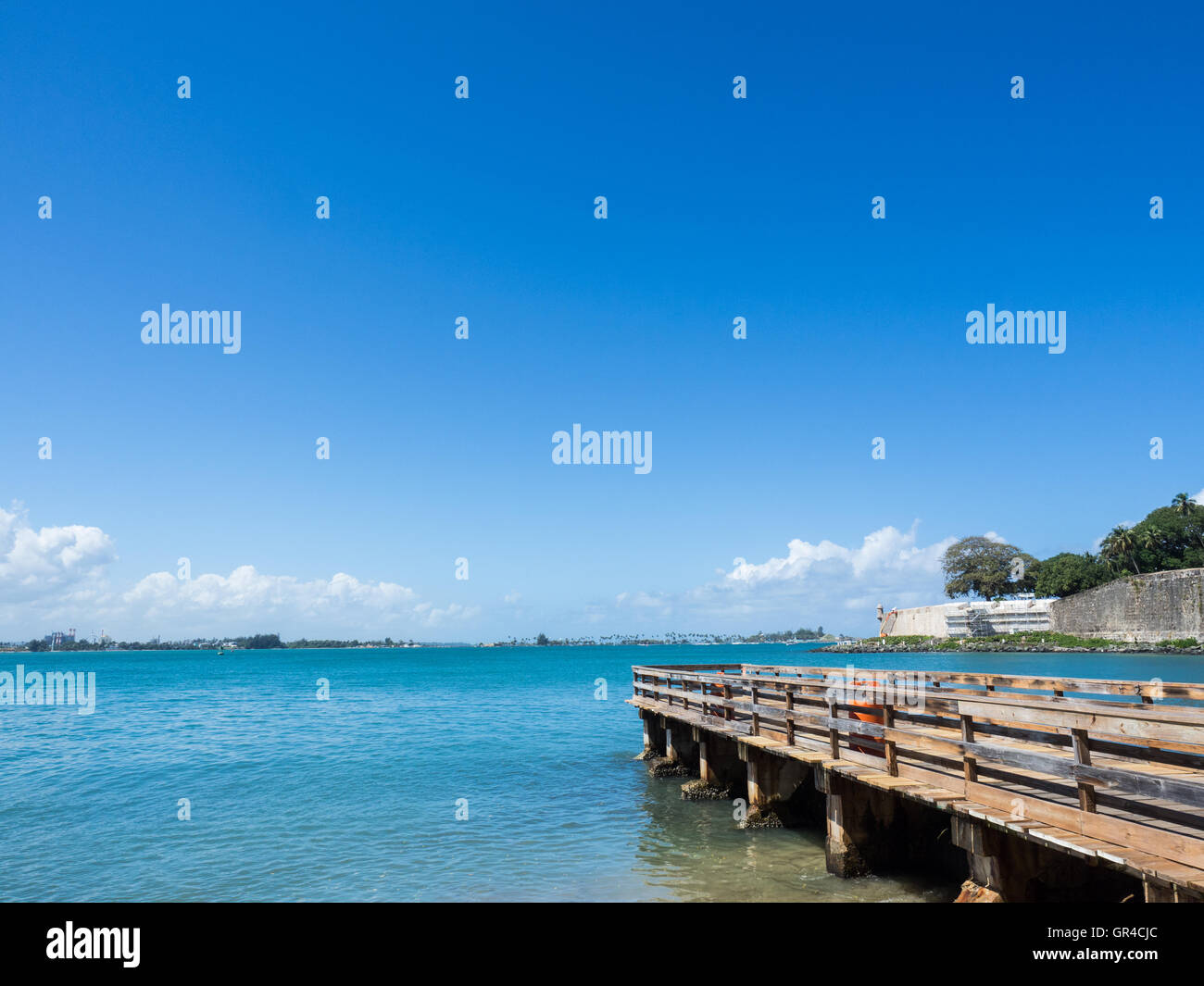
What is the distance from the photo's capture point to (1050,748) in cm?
927

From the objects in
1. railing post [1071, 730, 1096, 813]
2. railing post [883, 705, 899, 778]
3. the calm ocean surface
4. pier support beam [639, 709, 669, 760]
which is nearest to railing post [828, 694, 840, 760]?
railing post [883, 705, 899, 778]

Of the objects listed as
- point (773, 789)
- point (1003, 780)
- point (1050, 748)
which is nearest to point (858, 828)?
point (1003, 780)

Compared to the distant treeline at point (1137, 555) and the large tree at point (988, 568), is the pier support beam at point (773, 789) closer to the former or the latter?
the distant treeline at point (1137, 555)

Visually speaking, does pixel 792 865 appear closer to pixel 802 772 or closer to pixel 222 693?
pixel 802 772

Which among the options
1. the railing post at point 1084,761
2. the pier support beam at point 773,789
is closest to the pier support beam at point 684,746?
the pier support beam at point 773,789

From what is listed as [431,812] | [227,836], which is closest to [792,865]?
[431,812]

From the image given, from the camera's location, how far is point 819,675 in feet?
54.7

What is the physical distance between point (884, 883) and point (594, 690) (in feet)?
183

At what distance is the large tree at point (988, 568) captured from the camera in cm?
13200

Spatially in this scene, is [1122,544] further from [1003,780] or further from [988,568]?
[1003,780]

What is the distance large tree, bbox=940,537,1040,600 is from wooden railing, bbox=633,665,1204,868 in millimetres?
133087

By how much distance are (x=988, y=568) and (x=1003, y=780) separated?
458ft

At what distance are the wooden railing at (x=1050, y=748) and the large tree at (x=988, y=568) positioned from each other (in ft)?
437

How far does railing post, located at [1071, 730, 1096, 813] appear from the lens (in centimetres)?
706
